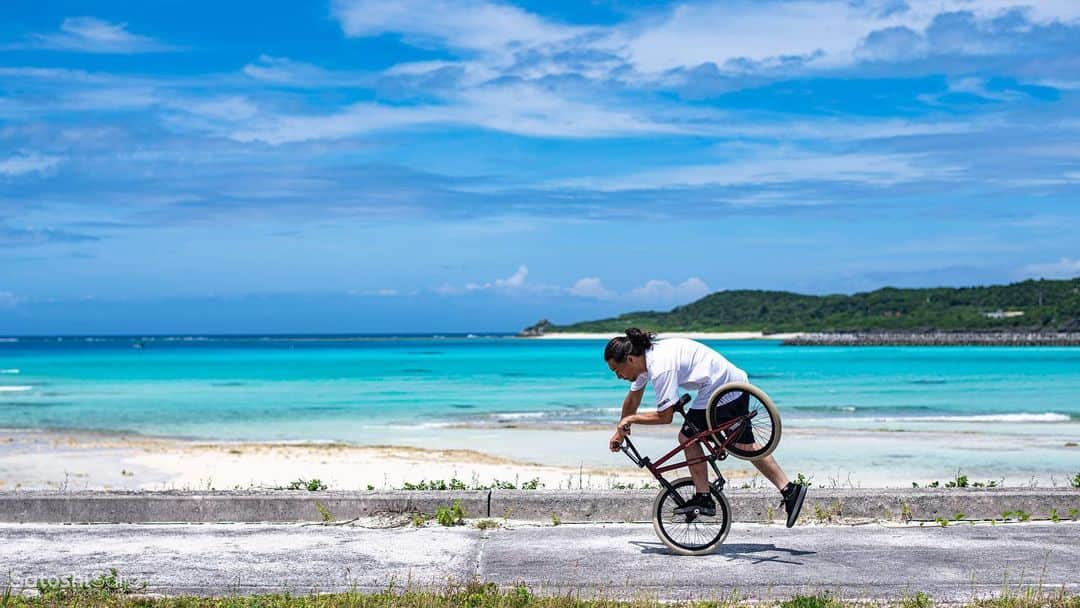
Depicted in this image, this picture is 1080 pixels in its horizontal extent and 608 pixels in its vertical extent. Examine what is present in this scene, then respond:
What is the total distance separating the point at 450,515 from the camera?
8.71 metres

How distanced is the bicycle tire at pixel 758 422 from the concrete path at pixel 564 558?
693mm

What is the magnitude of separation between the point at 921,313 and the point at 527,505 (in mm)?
159588

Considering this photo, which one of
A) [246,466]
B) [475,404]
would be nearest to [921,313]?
[475,404]

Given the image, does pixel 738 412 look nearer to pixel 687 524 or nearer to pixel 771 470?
pixel 771 470

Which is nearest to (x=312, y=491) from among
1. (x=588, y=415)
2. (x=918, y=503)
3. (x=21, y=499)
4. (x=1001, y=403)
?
(x=21, y=499)

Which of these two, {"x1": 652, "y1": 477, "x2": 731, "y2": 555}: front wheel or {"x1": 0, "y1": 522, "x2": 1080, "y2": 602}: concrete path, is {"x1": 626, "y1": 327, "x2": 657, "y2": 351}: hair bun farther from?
{"x1": 0, "y1": 522, "x2": 1080, "y2": 602}: concrete path

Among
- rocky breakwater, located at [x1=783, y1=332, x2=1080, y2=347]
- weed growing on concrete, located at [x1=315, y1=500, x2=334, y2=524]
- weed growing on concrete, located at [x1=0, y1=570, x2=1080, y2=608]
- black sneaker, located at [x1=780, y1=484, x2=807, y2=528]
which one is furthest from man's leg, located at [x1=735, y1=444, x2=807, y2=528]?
rocky breakwater, located at [x1=783, y1=332, x2=1080, y2=347]

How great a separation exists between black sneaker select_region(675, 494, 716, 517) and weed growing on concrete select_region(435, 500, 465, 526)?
193cm

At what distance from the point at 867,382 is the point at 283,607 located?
43.7 meters

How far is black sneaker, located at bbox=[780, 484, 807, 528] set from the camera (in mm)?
7386

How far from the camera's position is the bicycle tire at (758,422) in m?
7.16

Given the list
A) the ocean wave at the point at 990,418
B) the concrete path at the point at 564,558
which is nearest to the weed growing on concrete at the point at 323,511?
the concrete path at the point at 564,558

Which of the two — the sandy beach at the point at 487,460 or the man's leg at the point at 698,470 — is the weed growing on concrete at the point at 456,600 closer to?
the man's leg at the point at 698,470

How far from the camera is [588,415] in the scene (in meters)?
30.1
